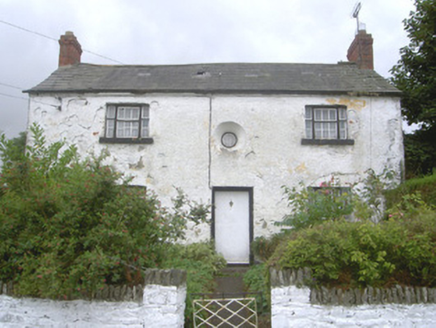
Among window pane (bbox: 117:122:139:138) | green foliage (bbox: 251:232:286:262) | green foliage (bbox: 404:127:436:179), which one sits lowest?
green foliage (bbox: 251:232:286:262)

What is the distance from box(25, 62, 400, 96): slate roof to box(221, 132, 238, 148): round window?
1.46 meters

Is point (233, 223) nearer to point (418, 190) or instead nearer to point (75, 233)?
point (418, 190)

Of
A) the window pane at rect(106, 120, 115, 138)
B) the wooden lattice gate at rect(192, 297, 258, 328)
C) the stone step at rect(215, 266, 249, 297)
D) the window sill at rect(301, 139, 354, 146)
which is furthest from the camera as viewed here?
the window pane at rect(106, 120, 115, 138)

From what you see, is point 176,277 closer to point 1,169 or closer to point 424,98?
point 1,169

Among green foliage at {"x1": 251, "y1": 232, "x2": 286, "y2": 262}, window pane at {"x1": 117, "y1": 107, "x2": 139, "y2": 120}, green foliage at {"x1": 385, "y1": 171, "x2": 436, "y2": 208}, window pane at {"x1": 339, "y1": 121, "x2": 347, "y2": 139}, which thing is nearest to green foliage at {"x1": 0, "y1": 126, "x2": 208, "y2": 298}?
green foliage at {"x1": 251, "y1": 232, "x2": 286, "y2": 262}

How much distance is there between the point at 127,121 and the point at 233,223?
4979 mm

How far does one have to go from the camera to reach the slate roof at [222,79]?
39.7 feet

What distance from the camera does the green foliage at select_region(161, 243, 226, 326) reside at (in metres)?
6.72

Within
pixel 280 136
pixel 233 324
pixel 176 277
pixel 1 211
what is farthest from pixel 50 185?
pixel 280 136

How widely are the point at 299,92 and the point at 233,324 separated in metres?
8.19

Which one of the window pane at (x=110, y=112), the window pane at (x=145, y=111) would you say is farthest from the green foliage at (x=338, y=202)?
the window pane at (x=110, y=112)

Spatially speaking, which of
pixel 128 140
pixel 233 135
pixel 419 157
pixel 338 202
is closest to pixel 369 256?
pixel 338 202

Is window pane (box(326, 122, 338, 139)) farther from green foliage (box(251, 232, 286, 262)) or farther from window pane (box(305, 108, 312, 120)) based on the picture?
green foliage (box(251, 232, 286, 262))

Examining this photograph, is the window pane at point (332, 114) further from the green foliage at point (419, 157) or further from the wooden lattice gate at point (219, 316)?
the wooden lattice gate at point (219, 316)
